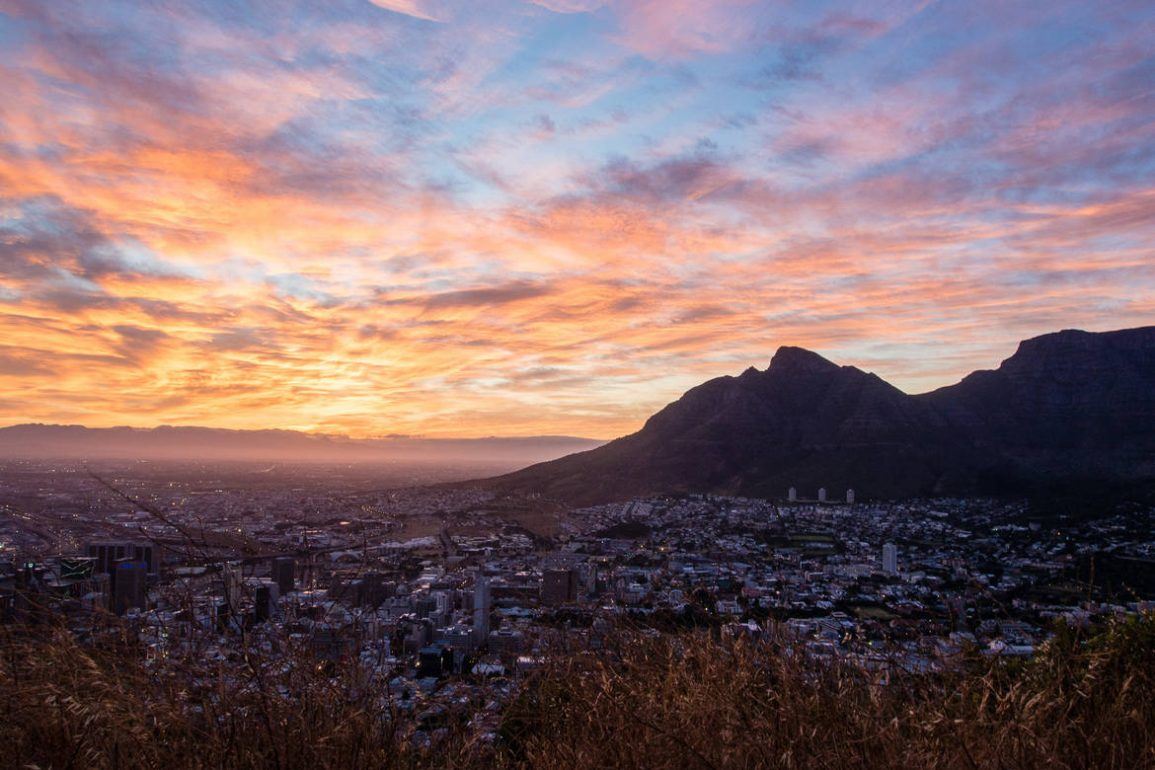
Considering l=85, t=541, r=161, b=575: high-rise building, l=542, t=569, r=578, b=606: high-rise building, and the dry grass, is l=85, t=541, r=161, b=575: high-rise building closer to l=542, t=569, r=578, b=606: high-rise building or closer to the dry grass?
Result: l=542, t=569, r=578, b=606: high-rise building

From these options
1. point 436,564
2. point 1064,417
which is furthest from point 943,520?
point 1064,417

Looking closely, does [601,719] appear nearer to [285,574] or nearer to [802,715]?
[802,715]

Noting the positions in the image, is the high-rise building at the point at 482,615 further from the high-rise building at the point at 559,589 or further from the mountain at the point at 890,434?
the mountain at the point at 890,434

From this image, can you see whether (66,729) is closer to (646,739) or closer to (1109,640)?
(646,739)

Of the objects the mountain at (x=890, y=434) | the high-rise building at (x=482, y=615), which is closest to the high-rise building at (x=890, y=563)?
the high-rise building at (x=482, y=615)

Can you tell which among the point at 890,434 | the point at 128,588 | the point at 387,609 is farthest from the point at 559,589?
the point at 890,434

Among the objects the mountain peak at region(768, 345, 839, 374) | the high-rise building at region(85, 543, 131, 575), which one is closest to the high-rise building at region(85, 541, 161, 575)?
the high-rise building at region(85, 543, 131, 575)
